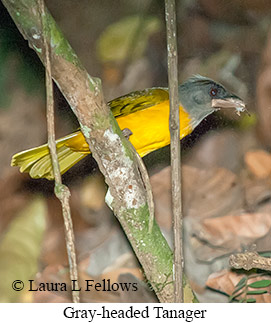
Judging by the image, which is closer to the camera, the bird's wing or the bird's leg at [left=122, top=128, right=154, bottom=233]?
the bird's leg at [left=122, top=128, right=154, bottom=233]

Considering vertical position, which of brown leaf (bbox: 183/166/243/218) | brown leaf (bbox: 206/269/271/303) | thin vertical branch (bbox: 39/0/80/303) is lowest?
thin vertical branch (bbox: 39/0/80/303)

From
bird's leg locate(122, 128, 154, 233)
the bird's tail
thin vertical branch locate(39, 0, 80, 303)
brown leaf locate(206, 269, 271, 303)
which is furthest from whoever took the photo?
brown leaf locate(206, 269, 271, 303)

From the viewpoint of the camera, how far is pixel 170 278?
73 centimetres

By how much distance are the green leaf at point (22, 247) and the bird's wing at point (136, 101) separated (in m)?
0.26

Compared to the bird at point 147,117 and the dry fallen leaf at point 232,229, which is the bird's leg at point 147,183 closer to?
the bird at point 147,117

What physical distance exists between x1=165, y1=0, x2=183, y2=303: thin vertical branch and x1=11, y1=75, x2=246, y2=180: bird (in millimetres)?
324

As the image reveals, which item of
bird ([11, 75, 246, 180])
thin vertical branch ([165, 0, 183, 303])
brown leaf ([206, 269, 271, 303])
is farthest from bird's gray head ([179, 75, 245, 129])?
thin vertical branch ([165, 0, 183, 303])

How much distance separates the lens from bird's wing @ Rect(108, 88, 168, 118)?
0.90 metres

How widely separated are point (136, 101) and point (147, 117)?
0.03 meters

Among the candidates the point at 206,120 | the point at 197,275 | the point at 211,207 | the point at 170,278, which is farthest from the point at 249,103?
the point at 170,278

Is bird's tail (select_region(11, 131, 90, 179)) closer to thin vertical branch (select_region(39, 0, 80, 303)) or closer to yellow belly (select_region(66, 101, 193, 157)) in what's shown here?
yellow belly (select_region(66, 101, 193, 157))

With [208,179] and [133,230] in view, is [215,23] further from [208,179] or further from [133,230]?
[133,230]

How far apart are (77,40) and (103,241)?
0.40 m

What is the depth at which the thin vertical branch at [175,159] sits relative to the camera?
0.51 meters
